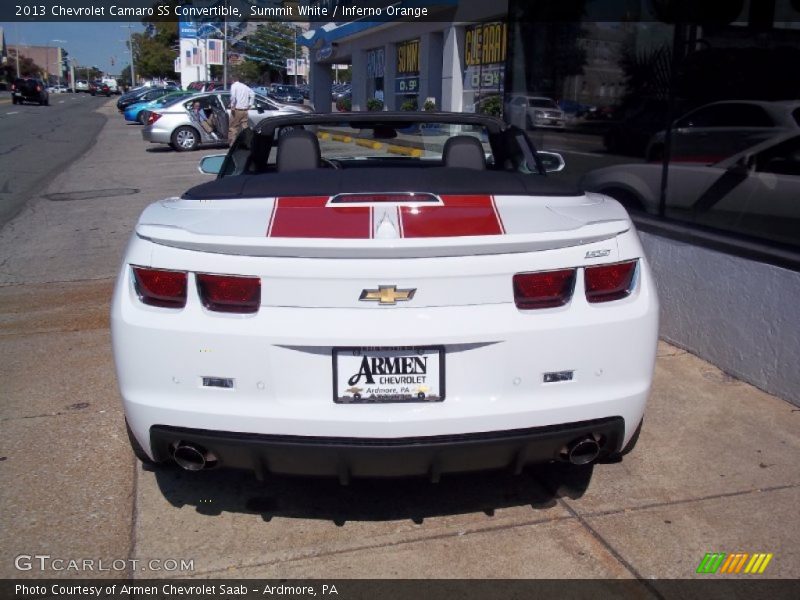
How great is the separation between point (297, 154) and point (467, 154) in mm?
849

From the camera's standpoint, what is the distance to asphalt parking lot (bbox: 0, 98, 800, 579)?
2770mm

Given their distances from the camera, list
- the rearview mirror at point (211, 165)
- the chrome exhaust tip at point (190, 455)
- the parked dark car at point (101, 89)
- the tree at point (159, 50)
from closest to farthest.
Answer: the chrome exhaust tip at point (190, 455) → the rearview mirror at point (211, 165) → the tree at point (159, 50) → the parked dark car at point (101, 89)

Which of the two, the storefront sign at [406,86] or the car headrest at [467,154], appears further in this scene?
the storefront sign at [406,86]

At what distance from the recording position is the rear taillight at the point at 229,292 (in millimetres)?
2506

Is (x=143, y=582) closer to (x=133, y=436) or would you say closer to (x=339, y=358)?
(x=133, y=436)

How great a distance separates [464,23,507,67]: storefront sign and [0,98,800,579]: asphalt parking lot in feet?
51.2

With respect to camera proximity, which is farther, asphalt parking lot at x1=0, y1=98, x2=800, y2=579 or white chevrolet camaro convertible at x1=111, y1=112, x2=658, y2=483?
asphalt parking lot at x1=0, y1=98, x2=800, y2=579

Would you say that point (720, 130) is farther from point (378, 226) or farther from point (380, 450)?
point (380, 450)

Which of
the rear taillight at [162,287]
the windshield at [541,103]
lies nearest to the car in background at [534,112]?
the windshield at [541,103]

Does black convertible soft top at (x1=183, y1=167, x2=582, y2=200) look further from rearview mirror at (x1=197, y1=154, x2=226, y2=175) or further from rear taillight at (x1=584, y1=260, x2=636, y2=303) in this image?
rearview mirror at (x1=197, y1=154, x2=226, y2=175)

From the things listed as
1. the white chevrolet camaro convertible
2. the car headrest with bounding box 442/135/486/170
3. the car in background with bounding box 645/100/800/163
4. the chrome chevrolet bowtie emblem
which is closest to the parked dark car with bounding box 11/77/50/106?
the car in background with bounding box 645/100/800/163

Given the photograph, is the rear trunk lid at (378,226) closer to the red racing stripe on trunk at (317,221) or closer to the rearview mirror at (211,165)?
the red racing stripe on trunk at (317,221)

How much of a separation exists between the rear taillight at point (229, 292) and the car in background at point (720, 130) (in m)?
4.09

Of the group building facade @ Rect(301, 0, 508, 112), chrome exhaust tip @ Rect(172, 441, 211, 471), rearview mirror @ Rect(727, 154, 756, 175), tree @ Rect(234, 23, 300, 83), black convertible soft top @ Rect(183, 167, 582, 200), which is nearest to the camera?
chrome exhaust tip @ Rect(172, 441, 211, 471)
